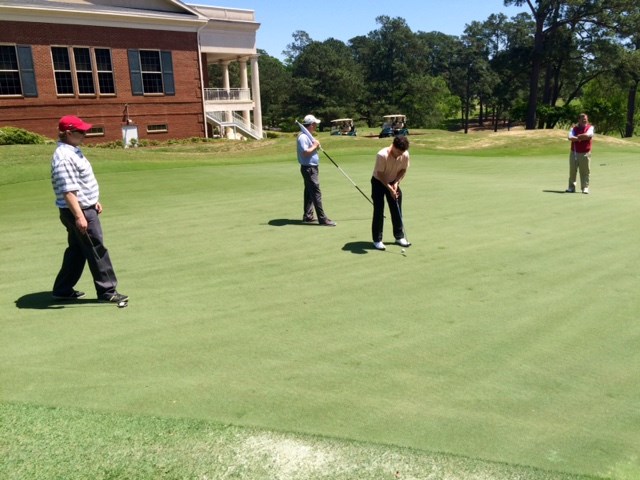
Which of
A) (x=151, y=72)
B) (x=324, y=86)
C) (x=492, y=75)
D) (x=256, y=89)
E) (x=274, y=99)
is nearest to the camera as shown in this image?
(x=151, y=72)

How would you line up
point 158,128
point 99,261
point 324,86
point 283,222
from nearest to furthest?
point 99,261 < point 283,222 < point 158,128 < point 324,86

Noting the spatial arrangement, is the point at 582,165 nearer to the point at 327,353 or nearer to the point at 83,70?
the point at 327,353

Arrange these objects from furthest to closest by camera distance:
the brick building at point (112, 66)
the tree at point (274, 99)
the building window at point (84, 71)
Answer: the tree at point (274, 99) < the building window at point (84, 71) < the brick building at point (112, 66)

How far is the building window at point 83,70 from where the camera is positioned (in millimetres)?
34500

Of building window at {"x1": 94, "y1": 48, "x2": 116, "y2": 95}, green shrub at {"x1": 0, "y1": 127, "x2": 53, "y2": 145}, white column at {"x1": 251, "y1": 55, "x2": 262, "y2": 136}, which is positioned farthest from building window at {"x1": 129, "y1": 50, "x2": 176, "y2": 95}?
green shrub at {"x1": 0, "y1": 127, "x2": 53, "y2": 145}

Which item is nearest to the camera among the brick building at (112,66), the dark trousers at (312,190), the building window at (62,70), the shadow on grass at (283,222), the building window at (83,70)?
the dark trousers at (312,190)

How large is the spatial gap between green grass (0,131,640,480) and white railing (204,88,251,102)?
33057mm

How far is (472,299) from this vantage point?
6617 millimetres

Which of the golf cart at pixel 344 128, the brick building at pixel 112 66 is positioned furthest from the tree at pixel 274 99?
the brick building at pixel 112 66

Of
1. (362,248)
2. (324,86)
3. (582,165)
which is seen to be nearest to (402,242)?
(362,248)

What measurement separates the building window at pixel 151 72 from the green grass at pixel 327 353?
93.3ft

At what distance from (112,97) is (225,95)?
10124 millimetres

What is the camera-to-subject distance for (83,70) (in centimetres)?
3538

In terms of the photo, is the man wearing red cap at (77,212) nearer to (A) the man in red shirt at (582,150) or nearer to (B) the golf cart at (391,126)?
(A) the man in red shirt at (582,150)
